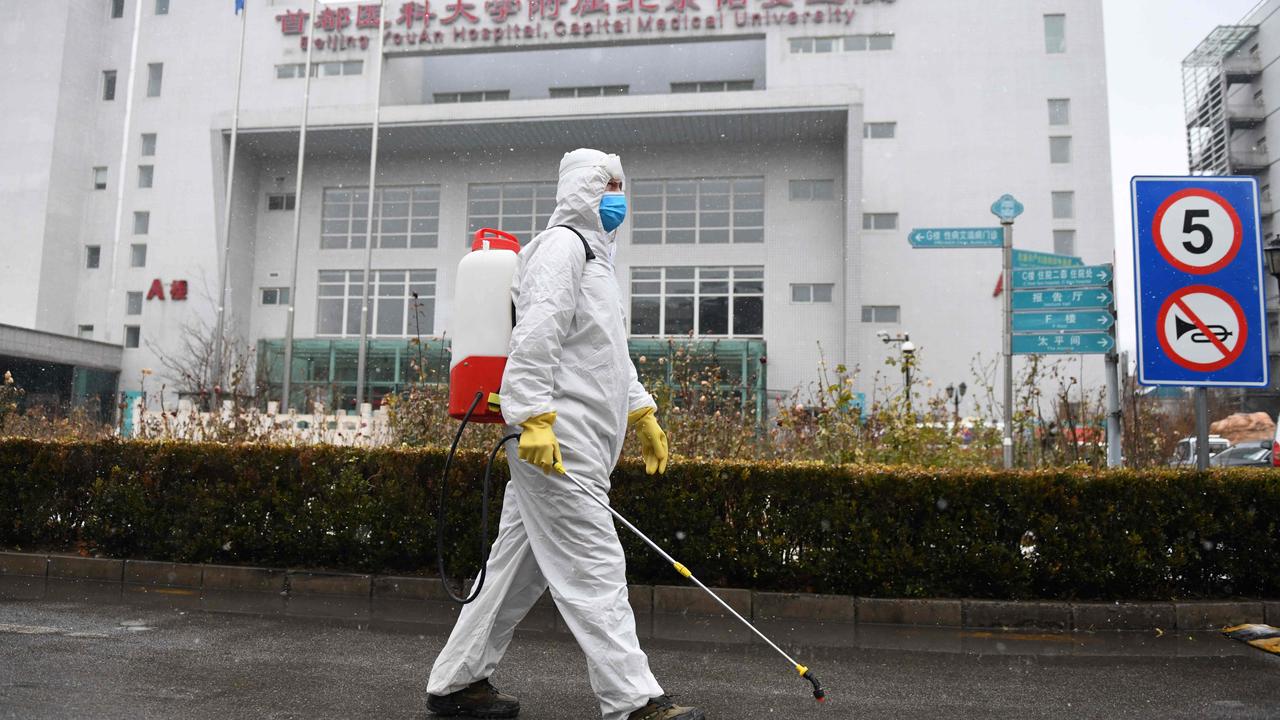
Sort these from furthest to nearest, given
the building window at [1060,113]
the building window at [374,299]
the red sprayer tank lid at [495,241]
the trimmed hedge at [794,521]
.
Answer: the building window at [374,299] → the building window at [1060,113] → the trimmed hedge at [794,521] → the red sprayer tank lid at [495,241]

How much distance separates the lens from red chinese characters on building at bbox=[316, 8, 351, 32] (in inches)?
1389

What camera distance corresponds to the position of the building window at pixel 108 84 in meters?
39.0

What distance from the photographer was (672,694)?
3.91 metres

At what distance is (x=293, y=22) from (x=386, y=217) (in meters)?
8.12

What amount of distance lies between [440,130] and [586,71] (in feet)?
22.9

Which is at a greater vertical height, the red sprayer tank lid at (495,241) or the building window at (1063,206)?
the building window at (1063,206)

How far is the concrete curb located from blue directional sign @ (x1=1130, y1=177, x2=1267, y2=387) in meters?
1.48

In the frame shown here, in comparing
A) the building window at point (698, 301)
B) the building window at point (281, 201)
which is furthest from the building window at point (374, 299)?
the building window at point (698, 301)

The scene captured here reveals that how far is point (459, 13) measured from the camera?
34375mm

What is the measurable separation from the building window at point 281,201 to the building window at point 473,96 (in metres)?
6.78

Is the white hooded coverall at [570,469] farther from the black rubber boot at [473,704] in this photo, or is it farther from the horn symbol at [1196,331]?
the horn symbol at [1196,331]

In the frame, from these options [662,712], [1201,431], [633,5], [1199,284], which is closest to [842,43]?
[633,5]

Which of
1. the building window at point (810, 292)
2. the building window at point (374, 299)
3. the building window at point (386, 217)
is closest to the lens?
the building window at point (810, 292)

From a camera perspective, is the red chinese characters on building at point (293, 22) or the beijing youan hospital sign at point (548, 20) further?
the red chinese characters on building at point (293, 22)
